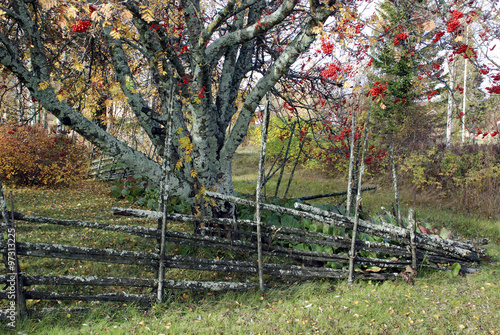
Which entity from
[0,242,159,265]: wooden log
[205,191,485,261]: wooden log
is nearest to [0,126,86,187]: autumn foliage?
[0,242,159,265]: wooden log

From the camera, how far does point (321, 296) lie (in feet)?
10.9

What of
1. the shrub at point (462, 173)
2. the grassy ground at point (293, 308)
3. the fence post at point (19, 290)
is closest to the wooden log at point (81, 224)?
the fence post at point (19, 290)

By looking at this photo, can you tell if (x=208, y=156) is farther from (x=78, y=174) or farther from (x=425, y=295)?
(x=78, y=174)

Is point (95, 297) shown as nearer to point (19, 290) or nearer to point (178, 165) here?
point (19, 290)

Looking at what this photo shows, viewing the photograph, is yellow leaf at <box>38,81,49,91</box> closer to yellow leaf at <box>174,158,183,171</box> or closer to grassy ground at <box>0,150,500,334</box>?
yellow leaf at <box>174,158,183,171</box>

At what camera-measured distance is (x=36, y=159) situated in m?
7.96

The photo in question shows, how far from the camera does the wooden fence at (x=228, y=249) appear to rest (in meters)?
2.76

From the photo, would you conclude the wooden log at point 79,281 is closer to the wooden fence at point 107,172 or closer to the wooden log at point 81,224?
the wooden log at point 81,224

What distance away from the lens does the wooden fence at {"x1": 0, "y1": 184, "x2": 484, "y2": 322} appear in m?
2.76

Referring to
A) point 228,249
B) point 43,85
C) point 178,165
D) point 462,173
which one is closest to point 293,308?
point 228,249

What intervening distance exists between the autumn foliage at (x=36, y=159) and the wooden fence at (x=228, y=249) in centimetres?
552

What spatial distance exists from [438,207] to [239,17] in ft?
21.0

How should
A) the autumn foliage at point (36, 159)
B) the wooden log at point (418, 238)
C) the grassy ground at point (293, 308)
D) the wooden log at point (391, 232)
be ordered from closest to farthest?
the grassy ground at point (293, 308), the wooden log at point (391, 232), the wooden log at point (418, 238), the autumn foliage at point (36, 159)

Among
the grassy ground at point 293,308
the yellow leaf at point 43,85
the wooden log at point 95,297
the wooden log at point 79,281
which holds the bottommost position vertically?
the grassy ground at point 293,308
